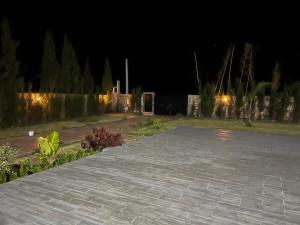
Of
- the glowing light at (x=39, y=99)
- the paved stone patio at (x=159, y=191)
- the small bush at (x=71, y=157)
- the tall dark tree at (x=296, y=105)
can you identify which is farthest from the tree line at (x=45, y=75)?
the tall dark tree at (x=296, y=105)

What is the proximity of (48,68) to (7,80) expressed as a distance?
4.00 metres

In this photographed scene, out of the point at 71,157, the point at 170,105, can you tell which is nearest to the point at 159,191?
the point at 71,157

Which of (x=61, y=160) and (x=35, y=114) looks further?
(x=35, y=114)

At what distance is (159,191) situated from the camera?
4691 millimetres

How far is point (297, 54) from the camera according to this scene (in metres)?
24.0

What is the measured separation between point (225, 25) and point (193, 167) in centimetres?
2003

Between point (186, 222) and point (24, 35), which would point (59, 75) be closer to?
point (24, 35)

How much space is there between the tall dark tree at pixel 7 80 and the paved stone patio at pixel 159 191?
27.6 feet

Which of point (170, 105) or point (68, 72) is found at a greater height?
point (68, 72)

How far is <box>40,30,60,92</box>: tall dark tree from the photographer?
18266 millimetres

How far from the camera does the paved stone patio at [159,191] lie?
374cm

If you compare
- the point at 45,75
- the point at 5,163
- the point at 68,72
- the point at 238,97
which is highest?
the point at 68,72

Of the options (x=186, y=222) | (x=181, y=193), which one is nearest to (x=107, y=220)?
(x=186, y=222)

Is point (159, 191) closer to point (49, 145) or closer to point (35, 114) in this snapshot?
point (49, 145)
